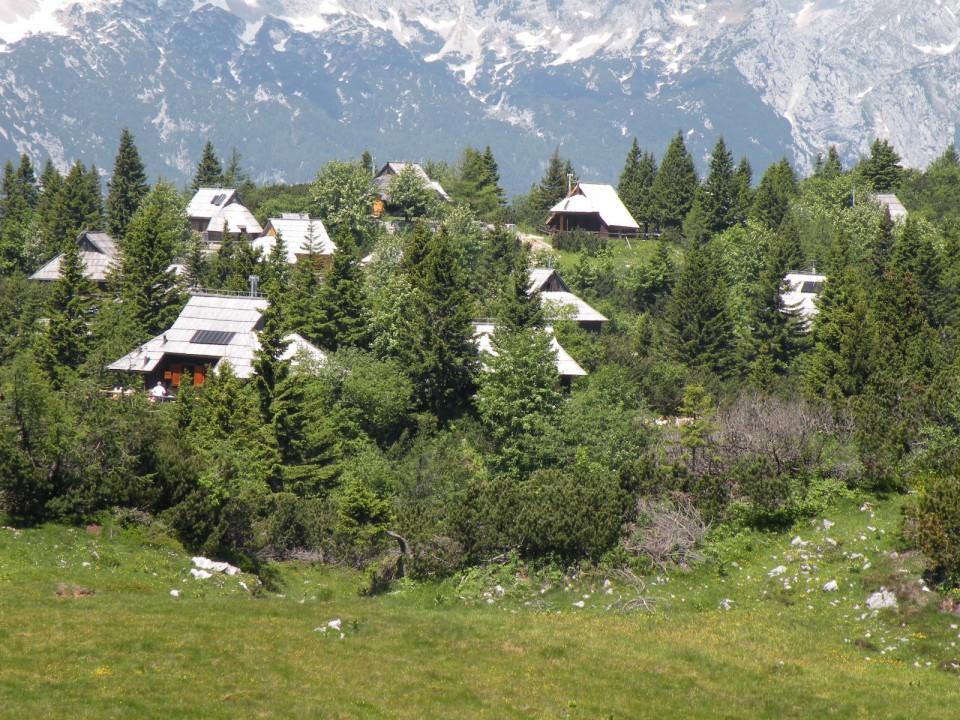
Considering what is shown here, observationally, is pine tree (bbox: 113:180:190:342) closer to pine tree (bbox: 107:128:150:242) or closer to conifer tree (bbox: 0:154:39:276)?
conifer tree (bbox: 0:154:39:276)

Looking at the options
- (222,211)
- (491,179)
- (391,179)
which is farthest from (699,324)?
(222,211)

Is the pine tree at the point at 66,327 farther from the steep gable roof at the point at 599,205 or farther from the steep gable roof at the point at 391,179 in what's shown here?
the steep gable roof at the point at 599,205

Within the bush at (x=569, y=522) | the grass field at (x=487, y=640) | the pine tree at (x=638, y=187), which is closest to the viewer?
the grass field at (x=487, y=640)

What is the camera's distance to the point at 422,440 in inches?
2844

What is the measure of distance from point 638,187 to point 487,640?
10598 centimetres

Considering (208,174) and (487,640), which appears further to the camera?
(208,174)

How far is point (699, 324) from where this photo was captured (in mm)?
92250

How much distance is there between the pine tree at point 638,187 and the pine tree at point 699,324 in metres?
38.4

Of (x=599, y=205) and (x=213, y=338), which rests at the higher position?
(x=599, y=205)

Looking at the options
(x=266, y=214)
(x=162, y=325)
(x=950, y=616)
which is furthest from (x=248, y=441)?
(x=266, y=214)

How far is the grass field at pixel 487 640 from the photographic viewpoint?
2927 centimetres

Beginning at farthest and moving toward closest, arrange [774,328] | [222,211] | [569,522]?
[222,211], [774,328], [569,522]

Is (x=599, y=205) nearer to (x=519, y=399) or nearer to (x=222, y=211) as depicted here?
(x=222, y=211)

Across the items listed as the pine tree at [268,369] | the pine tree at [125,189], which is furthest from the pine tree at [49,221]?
the pine tree at [268,369]
